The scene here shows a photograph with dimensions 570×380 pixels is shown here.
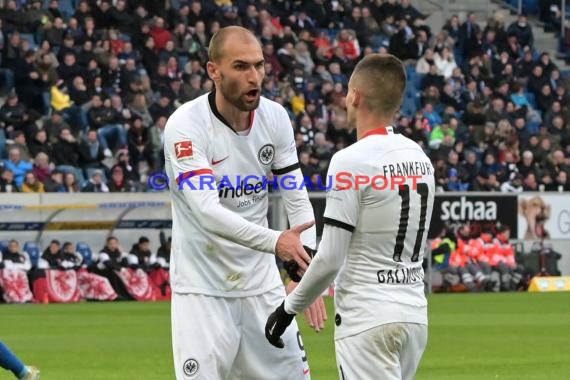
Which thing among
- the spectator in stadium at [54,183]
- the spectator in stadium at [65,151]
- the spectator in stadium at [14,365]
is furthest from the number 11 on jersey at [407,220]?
the spectator in stadium at [65,151]

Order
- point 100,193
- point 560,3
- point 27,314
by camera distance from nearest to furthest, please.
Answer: point 27,314 → point 100,193 → point 560,3

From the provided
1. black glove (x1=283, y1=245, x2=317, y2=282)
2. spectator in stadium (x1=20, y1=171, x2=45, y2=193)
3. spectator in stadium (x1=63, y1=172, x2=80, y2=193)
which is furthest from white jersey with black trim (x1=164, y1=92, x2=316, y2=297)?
spectator in stadium (x1=63, y1=172, x2=80, y2=193)

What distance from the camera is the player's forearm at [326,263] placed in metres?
5.78

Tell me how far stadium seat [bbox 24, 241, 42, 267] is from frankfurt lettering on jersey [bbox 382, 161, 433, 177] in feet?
62.5

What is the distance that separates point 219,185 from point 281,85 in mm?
23407

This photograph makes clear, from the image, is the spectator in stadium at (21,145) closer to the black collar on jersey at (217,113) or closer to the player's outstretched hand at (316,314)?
the black collar on jersey at (217,113)

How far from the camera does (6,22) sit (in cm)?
2841

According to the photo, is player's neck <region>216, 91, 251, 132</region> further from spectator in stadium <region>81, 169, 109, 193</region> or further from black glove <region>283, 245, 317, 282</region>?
spectator in stadium <region>81, 169, 109, 193</region>

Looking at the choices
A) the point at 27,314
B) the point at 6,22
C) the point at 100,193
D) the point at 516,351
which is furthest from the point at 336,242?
the point at 6,22

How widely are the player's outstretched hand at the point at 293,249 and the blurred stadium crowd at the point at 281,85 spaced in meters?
18.8

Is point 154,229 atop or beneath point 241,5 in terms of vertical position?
beneath

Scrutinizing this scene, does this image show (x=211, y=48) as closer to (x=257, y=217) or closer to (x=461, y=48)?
(x=257, y=217)

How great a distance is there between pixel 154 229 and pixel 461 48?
12.8 metres

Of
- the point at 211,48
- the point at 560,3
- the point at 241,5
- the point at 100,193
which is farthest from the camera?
the point at 560,3
